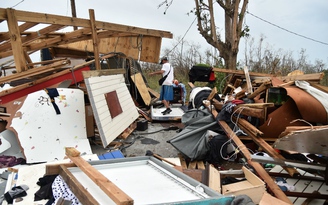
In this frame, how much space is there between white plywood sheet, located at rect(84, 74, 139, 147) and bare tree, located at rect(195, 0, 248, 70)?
507cm

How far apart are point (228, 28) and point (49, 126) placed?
8.11 m

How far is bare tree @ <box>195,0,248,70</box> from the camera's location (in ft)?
32.7

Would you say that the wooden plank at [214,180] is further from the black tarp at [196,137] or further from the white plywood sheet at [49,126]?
the white plywood sheet at [49,126]

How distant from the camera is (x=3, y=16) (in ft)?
14.3

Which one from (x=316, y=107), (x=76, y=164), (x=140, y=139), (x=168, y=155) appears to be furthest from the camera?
(x=140, y=139)

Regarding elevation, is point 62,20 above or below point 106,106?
above

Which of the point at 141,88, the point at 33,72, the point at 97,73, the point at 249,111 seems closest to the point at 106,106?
the point at 97,73

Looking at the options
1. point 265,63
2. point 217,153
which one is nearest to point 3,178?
point 217,153

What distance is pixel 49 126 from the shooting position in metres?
4.93

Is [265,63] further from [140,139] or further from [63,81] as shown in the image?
[63,81]

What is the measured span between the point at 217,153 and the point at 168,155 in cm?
107

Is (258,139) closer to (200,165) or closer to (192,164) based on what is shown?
(200,165)

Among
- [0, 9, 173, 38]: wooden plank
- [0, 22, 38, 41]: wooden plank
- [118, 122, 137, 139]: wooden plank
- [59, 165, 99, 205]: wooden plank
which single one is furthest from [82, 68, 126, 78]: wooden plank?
[59, 165, 99, 205]: wooden plank

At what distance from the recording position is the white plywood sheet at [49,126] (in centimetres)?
461
